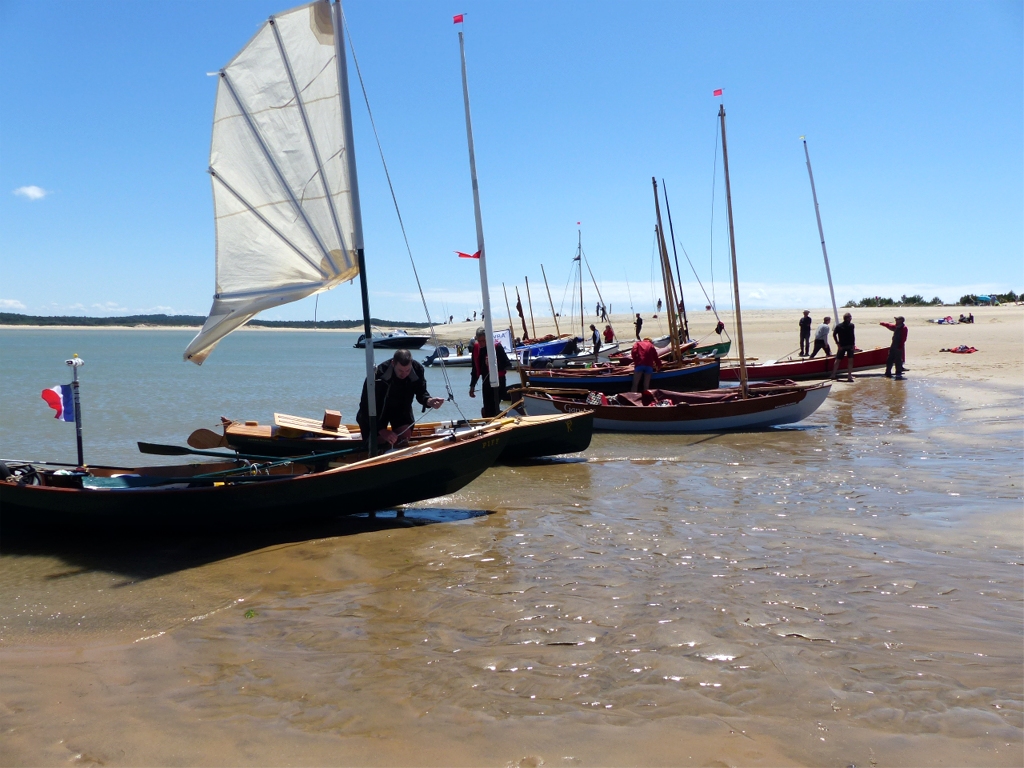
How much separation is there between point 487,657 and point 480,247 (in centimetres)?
940

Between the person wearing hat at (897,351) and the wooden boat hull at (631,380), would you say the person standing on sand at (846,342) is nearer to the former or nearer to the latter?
the person wearing hat at (897,351)

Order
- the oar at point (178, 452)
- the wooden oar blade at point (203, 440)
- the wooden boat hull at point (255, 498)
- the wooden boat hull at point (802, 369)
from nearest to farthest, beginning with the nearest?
the wooden boat hull at point (255, 498), the oar at point (178, 452), the wooden oar blade at point (203, 440), the wooden boat hull at point (802, 369)

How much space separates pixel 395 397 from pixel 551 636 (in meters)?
4.57

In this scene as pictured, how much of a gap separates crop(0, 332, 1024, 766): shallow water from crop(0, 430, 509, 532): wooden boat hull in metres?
0.28

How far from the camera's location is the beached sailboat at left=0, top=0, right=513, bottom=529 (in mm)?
7926

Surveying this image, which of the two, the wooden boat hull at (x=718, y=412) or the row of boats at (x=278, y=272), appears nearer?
the row of boats at (x=278, y=272)

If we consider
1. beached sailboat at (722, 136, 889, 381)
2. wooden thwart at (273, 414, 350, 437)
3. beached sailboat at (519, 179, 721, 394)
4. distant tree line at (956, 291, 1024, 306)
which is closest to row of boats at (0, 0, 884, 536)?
wooden thwart at (273, 414, 350, 437)

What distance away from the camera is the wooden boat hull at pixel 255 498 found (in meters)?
7.79

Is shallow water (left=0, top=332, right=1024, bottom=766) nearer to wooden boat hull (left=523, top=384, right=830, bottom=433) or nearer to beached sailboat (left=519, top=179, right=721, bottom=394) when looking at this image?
wooden boat hull (left=523, top=384, right=830, bottom=433)

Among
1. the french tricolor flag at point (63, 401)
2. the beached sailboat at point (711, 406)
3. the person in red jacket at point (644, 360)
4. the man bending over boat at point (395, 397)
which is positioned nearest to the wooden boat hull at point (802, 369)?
the person in red jacket at point (644, 360)

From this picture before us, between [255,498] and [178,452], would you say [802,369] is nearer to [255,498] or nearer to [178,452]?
[178,452]

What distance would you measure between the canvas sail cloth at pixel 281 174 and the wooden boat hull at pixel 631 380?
10.7 metres

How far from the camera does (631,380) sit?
20203 mm

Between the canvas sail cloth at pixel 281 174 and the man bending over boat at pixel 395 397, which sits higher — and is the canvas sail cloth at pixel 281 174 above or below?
above
